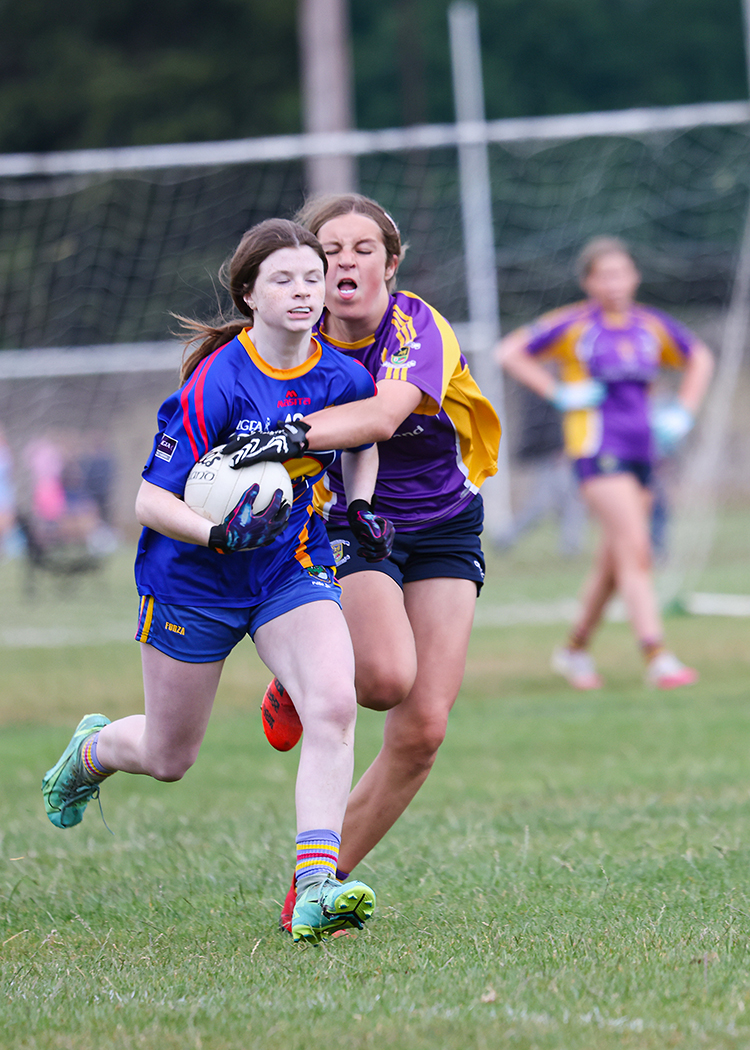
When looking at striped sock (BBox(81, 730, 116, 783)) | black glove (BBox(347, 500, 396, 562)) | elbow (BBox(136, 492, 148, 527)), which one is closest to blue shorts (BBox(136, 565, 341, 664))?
black glove (BBox(347, 500, 396, 562))

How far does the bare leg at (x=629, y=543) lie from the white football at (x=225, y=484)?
517 centimetres

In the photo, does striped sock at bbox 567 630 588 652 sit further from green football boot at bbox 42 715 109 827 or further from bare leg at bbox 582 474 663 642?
green football boot at bbox 42 715 109 827

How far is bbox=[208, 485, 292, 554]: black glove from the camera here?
142 inches

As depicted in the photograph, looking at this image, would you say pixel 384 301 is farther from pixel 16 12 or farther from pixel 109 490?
pixel 16 12

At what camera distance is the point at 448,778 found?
6895 mm

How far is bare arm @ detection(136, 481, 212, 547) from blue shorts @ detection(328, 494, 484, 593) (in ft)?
2.12

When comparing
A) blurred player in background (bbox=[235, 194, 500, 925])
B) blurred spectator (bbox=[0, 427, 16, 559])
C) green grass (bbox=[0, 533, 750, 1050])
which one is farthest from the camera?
blurred spectator (bbox=[0, 427, 16, 559])

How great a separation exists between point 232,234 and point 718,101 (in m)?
29.1

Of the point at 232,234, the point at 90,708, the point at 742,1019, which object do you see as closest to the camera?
the point at 742,1019

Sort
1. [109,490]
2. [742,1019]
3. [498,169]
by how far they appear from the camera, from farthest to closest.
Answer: [498,169]
[109,490]
[742,1019]

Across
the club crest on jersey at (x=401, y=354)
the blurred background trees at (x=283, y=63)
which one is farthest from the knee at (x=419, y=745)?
the blurred background trees at (x=283, y=63)

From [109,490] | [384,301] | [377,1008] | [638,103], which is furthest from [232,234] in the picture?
[638,103]

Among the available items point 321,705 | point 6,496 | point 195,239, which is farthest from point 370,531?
point 6,496

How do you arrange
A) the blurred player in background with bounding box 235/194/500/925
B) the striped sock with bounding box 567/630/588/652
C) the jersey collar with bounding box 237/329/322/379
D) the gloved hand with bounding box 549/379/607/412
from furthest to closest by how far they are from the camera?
the striped sock with bounding box 567/630/588/652, the gloved hand with bounding box 549/379/607/412, the blurred player in background with bounding box 235/194/500/925, the jersey collar with bounding box 237/329/322/379
